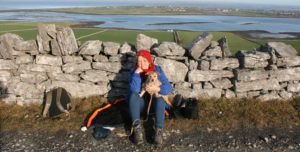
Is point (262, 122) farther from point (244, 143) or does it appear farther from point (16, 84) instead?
point (16, 84)

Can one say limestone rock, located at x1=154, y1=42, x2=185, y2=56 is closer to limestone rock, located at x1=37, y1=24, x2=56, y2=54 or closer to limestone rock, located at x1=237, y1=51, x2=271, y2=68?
limestone rock, located at x1=237, y1=51, x2=271, y2=68

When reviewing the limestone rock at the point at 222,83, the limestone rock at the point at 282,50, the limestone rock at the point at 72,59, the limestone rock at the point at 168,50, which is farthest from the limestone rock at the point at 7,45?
the limestone rock at the point at 282,50

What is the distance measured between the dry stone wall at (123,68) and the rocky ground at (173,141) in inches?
70.5

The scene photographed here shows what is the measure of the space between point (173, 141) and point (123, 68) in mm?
2889

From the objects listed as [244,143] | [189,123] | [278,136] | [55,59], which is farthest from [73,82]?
[278,136]

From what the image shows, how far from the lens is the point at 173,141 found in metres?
6.86

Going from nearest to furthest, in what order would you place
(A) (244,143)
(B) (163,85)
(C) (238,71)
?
(A) (244,143) < (B) (163,85) < (C) (238,71)

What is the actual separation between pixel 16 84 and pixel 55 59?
135 centimetres

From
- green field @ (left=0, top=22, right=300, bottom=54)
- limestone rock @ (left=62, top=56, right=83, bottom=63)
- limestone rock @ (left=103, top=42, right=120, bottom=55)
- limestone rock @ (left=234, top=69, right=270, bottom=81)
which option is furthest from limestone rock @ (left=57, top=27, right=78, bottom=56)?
green field @ (left=0, top=22, right=300, bottom=54)

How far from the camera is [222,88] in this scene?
29.5 feet

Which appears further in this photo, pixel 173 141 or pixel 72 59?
pixel 72 59

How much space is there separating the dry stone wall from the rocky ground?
5.87 ft

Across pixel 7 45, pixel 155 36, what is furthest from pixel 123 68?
pixel 155 36

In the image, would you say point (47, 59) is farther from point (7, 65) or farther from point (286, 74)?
point (286, 74)
